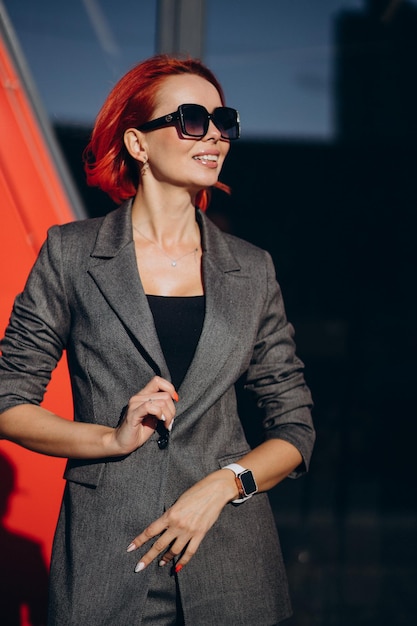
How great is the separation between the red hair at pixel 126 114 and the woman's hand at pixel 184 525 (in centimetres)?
76

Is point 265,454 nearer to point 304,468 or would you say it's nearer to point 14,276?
point 304,468

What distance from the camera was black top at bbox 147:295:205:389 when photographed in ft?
5.52

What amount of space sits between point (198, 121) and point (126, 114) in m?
0.20

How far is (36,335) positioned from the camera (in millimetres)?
1641

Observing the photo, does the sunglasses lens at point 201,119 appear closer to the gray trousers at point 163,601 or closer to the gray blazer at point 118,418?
the gray blazer at point 118,418

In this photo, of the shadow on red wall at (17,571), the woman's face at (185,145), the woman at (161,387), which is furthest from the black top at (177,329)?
the shadow on red wall at (17,571)

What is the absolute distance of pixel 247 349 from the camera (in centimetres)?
172

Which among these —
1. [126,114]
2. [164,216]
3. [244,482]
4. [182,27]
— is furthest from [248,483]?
[182,27]

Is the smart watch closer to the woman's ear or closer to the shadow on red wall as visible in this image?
the woman's ear

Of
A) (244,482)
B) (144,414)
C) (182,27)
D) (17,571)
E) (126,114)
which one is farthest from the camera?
(182,27)

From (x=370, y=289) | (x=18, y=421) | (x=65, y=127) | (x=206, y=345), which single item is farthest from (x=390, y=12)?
(x=18, y=421)

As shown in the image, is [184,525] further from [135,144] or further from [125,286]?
[135,144]

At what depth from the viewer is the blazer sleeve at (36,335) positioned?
162 centimetres

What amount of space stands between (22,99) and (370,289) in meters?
1.44
